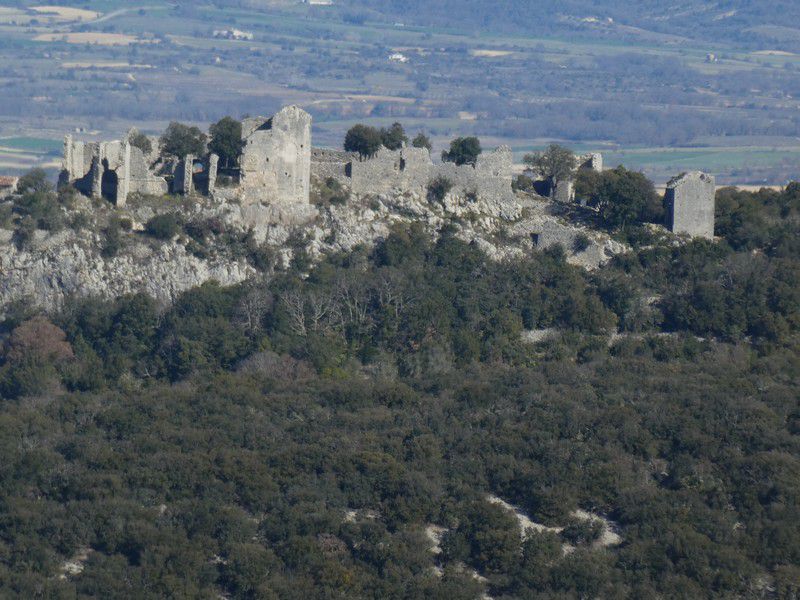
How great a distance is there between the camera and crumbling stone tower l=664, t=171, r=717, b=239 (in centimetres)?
5675

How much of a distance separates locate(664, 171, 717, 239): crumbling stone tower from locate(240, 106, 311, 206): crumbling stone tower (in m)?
10.1

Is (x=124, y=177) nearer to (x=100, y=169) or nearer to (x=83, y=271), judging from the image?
(x=100, y=169)

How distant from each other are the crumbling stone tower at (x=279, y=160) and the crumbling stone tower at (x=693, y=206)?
1008cm

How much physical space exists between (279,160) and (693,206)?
37.4 feet

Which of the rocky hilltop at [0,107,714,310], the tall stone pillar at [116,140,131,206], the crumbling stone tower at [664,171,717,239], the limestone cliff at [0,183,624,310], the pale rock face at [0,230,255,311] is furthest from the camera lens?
the crumbling stone tower at [664,171,717,239]

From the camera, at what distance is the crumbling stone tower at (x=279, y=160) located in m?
54.0

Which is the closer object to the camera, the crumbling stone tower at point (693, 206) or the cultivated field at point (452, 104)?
the crumbling stone tower at point (693, 206)

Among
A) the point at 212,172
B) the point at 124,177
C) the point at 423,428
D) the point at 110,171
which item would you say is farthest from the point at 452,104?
the point at 423,428

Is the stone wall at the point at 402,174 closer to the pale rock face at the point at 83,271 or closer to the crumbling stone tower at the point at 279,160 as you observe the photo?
the crumbling stone tower at the point at 279,160

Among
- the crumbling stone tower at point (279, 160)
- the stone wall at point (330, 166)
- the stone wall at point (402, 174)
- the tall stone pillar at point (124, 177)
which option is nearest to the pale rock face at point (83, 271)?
the tall stone pillar at point (124, 177)

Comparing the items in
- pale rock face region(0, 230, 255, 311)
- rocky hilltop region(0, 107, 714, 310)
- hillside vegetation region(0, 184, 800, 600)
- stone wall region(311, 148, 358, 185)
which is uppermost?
stone wall region(311, 148, 358, 185)

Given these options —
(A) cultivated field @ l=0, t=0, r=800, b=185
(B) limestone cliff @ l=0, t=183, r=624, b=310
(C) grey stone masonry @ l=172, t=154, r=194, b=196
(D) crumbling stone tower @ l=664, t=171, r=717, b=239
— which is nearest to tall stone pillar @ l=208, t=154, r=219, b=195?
(B) limestone cliff @ l=0, t=183, r=624, b=310

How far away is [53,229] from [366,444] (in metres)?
13.1

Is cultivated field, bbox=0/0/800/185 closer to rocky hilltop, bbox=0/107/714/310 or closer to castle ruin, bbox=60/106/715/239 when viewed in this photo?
castle ruin, bbox=60/106/715/239
